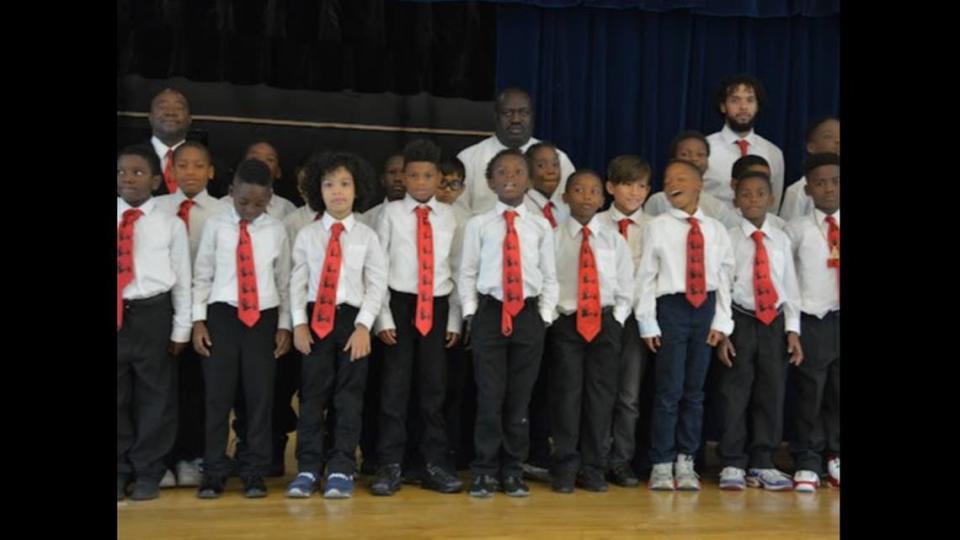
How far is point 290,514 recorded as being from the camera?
12.1ft

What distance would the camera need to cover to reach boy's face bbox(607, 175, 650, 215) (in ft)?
13.9

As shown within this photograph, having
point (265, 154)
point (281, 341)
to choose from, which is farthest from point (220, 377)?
point (265, 154)

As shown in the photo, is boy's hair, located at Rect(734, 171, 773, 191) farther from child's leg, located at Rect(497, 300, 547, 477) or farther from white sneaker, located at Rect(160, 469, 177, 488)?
white sneaker, located at Rect(160, 469, 177, 488)

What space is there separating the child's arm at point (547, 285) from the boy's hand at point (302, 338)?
2.60 feet

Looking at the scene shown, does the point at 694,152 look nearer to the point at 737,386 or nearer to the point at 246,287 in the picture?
the point at 737,386

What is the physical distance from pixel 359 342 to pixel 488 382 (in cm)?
46

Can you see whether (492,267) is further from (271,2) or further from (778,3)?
(778,3)

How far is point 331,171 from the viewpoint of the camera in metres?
3.97

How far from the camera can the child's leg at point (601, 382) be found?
4125mm

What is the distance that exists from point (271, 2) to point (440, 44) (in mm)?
733

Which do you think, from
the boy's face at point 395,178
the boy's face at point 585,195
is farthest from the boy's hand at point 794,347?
the boy's face at point 395,178

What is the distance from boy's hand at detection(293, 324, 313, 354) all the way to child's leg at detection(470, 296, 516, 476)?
1.83 ft

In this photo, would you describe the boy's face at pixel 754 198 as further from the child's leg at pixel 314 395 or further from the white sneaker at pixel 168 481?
the white sneaker at pixel 168 481

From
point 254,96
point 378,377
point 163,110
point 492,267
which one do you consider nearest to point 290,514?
point 378,377
